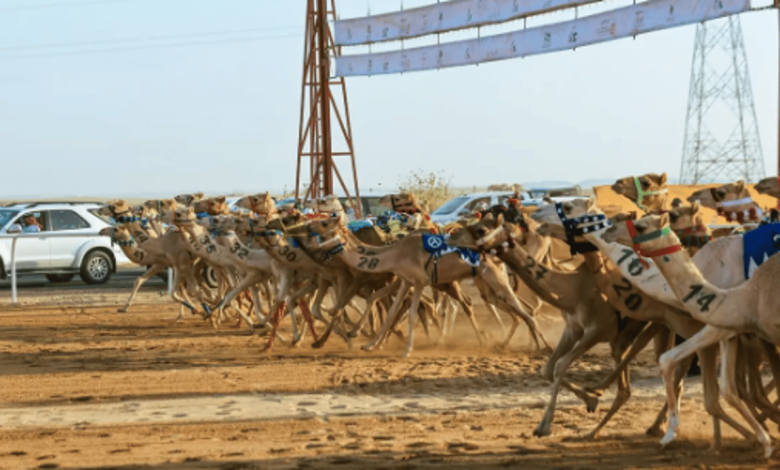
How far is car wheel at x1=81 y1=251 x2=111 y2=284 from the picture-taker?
1053 inches

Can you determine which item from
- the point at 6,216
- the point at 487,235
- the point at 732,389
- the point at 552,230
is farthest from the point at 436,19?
the point at 732,389

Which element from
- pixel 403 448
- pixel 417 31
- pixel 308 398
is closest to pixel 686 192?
pixel 417 31

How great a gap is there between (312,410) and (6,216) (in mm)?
17781

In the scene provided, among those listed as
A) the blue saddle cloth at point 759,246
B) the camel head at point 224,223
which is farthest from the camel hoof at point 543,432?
the camel head at point 224,223

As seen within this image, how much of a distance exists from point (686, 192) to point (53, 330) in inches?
417

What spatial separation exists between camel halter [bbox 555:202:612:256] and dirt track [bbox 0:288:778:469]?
141cm

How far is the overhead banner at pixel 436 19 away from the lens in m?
23.7

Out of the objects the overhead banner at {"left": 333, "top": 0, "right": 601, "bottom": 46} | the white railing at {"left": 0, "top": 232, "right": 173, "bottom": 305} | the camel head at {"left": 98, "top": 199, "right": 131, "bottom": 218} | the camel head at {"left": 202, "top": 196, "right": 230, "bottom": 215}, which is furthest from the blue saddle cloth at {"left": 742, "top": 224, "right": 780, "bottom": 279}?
the white railing at {"left": 0, "top": 232, "right": 173, "bottom": 305}

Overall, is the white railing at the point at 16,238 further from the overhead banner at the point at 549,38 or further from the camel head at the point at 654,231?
the camel head at the point at 654,231

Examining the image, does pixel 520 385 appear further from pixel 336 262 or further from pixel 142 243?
pixel 142 243

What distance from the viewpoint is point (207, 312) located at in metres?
17.6

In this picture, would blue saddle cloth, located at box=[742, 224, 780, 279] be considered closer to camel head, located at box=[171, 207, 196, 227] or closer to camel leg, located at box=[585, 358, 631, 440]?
camel leg, located at box=[585, 358, 631, 440]

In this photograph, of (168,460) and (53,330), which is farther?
(53,330)

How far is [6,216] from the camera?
2680cm
